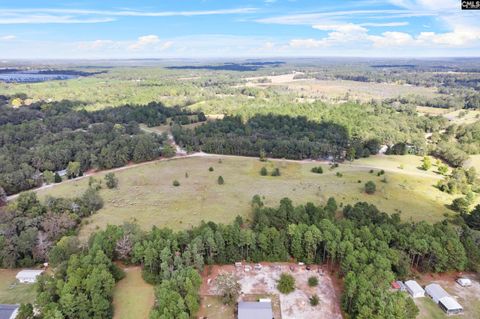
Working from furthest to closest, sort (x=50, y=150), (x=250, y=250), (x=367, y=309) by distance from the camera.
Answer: (x=50, y=150) < (x=250, y=250) < (x=367, y=309)

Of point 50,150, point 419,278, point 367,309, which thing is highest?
point 50,150

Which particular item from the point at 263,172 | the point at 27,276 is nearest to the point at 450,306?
the point at 263,172

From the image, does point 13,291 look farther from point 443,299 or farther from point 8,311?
point 443,299

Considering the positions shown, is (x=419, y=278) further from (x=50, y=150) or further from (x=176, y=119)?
(x=176, y=119)

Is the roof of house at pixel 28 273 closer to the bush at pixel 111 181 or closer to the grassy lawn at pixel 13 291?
the grassy lawn at pixel 13 291

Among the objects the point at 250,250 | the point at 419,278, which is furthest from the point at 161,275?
the point at 419,278

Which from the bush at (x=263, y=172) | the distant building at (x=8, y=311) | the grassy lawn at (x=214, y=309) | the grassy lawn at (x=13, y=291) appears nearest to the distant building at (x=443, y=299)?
the grassy lawn at (x=214, y=309)
